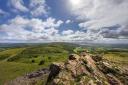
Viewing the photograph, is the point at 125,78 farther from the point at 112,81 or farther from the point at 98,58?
the point at 98,58

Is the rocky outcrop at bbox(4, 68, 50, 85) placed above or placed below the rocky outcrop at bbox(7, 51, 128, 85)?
below

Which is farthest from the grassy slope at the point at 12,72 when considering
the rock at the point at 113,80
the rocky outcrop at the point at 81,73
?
the rock at the point at 113,80

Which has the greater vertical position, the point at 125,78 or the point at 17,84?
the point at 125,78

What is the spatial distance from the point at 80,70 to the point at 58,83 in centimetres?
774

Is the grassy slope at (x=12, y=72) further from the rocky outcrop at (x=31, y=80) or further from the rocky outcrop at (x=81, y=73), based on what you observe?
the rocky outcrop at (x=81, y=73)

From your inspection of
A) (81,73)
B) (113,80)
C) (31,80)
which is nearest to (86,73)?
(81,73)

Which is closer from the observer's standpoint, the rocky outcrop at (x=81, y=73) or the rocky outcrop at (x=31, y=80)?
the rocky outcrop at (x=81, y=73)

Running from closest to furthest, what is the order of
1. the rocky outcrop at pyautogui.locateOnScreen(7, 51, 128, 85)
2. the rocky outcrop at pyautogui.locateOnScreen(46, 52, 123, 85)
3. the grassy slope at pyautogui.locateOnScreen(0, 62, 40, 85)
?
the rocky outcrop at pyautogui.locateOnScreen(46, 52, 123, 85)
the rocky outcrop at pyautogui.locateOnScreen(7, 51, 128, 85)
the grassy slope at pyautogui.locateOnScreen(0, 62, 40, 85)

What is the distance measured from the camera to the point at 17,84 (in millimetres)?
84500

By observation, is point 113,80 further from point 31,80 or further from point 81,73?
point 31,80

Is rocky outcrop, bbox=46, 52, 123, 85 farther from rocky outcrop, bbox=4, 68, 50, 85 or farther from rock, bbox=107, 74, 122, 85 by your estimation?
rocky outcrop, bbox=4, 68, 50, 85

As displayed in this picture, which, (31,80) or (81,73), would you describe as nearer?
(81,73)

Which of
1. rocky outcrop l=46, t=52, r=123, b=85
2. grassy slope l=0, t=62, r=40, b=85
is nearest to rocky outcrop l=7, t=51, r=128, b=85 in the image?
rocky outcrop l=46, t=52, r=123, b=85

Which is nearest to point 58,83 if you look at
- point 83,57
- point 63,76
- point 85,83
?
point 63,76
